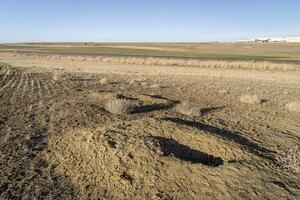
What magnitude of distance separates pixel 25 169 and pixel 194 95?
12.3 m

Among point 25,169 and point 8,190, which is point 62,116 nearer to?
point 25,169

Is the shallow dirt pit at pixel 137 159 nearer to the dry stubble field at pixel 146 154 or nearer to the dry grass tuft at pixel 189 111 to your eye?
the dry stubble field at pixel 146 154

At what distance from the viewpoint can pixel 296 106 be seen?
15.3 meters

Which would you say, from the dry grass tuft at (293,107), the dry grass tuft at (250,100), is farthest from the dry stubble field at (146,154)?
the dry grass tuft at (250,100)

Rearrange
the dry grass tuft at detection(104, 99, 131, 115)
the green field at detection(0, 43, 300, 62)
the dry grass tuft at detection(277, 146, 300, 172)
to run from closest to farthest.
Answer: the dry grass tuft at detection(277, 146, 300, 172)
the dry grass tuft at detection(104, 99, 131, 115)
the green field at detection(0, 43, 300, 62)

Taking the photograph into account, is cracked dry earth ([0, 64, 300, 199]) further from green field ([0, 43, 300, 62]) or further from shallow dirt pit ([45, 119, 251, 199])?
green field ([0, 43, 300, 62])

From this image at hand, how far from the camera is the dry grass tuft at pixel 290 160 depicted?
26.2 feet

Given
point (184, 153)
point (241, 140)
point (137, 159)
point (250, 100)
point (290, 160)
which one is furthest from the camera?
point (250, 100)

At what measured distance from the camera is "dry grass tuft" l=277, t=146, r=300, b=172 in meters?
7.99

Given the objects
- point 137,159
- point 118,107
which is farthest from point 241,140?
point 118,107

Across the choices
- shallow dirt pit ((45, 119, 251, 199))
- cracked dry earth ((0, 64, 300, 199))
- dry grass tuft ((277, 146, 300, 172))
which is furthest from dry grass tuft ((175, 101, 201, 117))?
dry grass tuft ((277, 146, 300, 172))

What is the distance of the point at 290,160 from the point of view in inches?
323

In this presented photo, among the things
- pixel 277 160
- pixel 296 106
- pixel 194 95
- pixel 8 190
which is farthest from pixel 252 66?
pixel 8 190

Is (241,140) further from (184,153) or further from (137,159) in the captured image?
(137,159)
